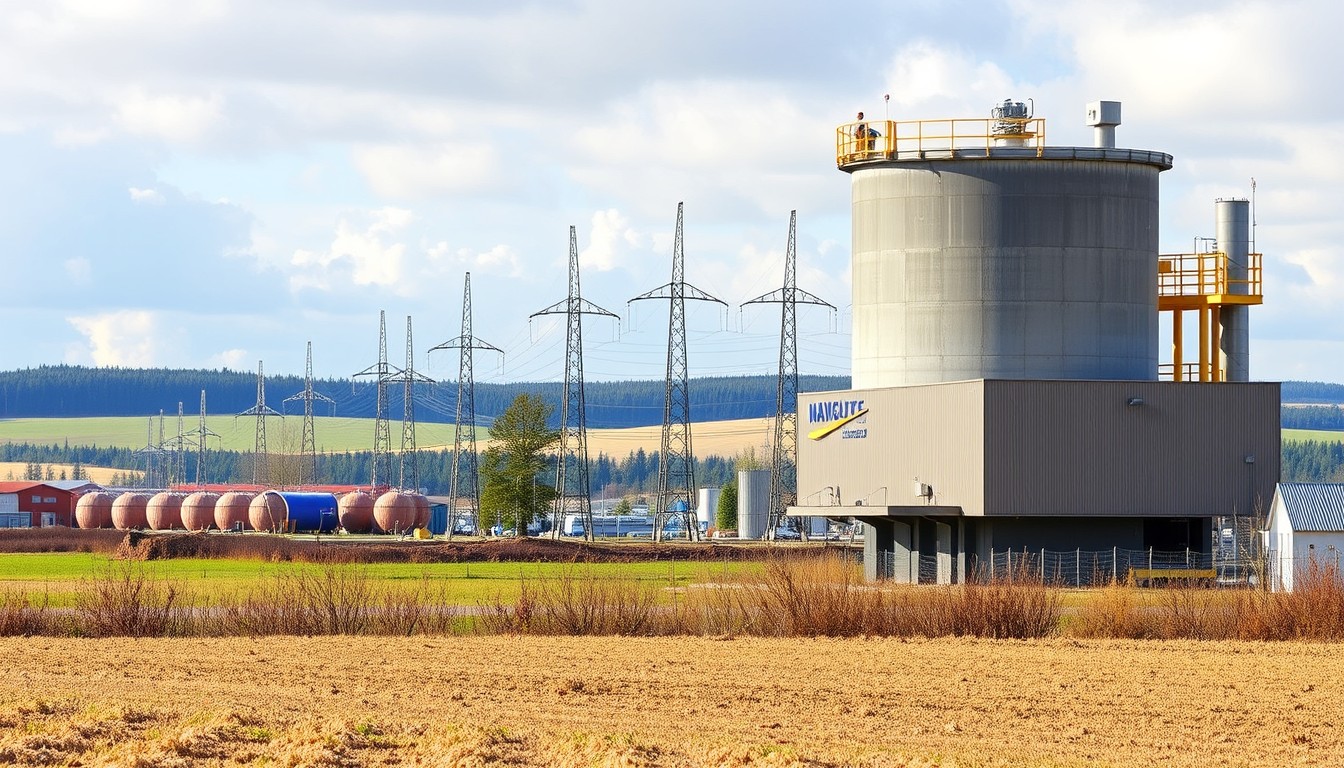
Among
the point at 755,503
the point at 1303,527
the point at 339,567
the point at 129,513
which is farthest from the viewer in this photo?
the point at 129,513

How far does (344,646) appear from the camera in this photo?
3938 cm

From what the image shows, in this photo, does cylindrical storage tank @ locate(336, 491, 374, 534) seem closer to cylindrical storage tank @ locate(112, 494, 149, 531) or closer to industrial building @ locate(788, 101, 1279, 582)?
cylindrical storage tank @ locate(112, 494, 149, 531)

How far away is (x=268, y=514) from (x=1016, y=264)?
258 feet

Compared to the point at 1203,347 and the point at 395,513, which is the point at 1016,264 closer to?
the point at 1203,347

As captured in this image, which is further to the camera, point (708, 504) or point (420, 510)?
point (708, 504)

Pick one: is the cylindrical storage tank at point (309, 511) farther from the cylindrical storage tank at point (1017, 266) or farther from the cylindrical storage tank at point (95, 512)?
the cylindrical storage tank at point (1017, 266)

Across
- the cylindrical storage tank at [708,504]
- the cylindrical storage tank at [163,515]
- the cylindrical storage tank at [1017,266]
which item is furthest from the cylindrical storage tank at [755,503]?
the cylindrical storage tank at [1017,266]

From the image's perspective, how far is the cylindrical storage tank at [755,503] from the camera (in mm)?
133250

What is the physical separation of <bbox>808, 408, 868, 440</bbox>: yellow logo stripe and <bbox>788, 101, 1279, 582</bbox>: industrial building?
0.07 metres

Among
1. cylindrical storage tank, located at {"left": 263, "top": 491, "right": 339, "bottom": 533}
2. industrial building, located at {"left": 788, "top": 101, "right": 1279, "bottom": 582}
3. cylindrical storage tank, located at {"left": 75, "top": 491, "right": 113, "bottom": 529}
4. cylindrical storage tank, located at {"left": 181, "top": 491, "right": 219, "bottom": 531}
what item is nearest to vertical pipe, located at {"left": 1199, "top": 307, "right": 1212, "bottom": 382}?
industrial building, located at {"left": 788, "top": 101, "right": 1279, "bottom": 582}

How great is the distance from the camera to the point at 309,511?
127688 millimetres

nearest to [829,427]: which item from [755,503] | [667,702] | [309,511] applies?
[667,702]

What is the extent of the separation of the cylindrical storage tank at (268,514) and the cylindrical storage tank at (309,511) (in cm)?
15

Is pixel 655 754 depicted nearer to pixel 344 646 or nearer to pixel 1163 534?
pixel 344 646
